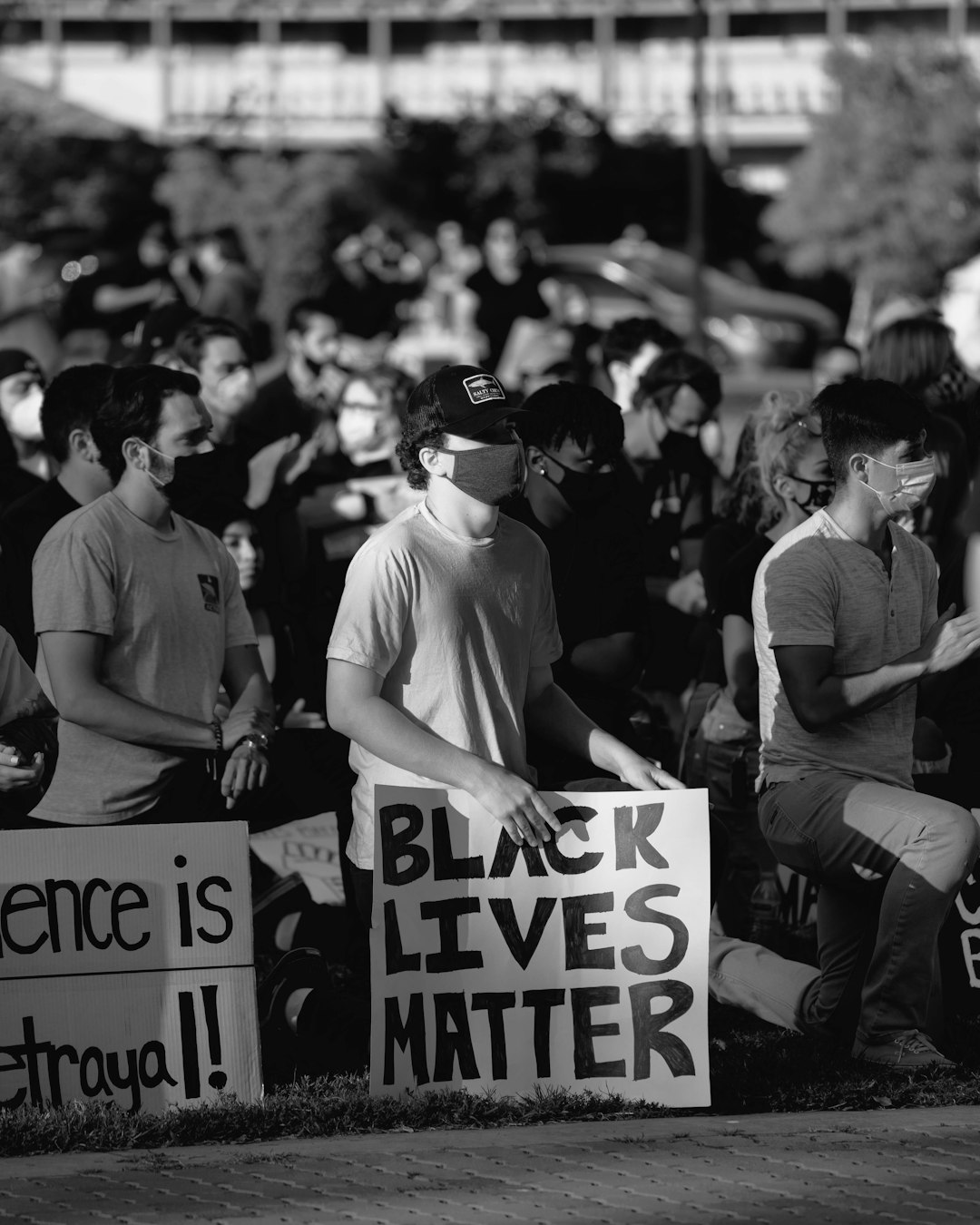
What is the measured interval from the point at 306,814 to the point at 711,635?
5.53 feet

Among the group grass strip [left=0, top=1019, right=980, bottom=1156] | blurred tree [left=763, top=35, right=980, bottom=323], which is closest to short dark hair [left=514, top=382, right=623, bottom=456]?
grass strip [left=0, top=1019, right=980, bottom=1156]

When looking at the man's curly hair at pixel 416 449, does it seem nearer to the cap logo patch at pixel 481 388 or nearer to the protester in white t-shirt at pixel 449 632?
the protester in white t-shirt at pixel 449 632

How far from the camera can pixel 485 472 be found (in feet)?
18.7

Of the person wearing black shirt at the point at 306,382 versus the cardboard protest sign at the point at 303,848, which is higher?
the person wearing black shirt at the point at 306,382

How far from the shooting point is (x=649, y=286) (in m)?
43.0

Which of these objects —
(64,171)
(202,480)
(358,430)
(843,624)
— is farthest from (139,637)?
(64,171)

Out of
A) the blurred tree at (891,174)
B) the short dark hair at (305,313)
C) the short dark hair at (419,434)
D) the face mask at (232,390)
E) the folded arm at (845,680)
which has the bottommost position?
the folded arm at (845,680)

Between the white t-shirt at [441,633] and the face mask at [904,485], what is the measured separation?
982mm

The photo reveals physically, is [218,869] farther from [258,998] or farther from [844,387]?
[844,387]

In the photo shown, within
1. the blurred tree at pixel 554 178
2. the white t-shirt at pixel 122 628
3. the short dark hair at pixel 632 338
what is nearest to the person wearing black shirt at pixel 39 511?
the white t-shirt at pixel 122 628

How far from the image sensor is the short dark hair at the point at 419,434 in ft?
18.9

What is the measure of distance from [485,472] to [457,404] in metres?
0.20

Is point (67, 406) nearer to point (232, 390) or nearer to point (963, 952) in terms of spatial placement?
point (232, 390)

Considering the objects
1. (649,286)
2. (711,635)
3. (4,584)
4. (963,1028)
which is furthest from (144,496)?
(649,286)
